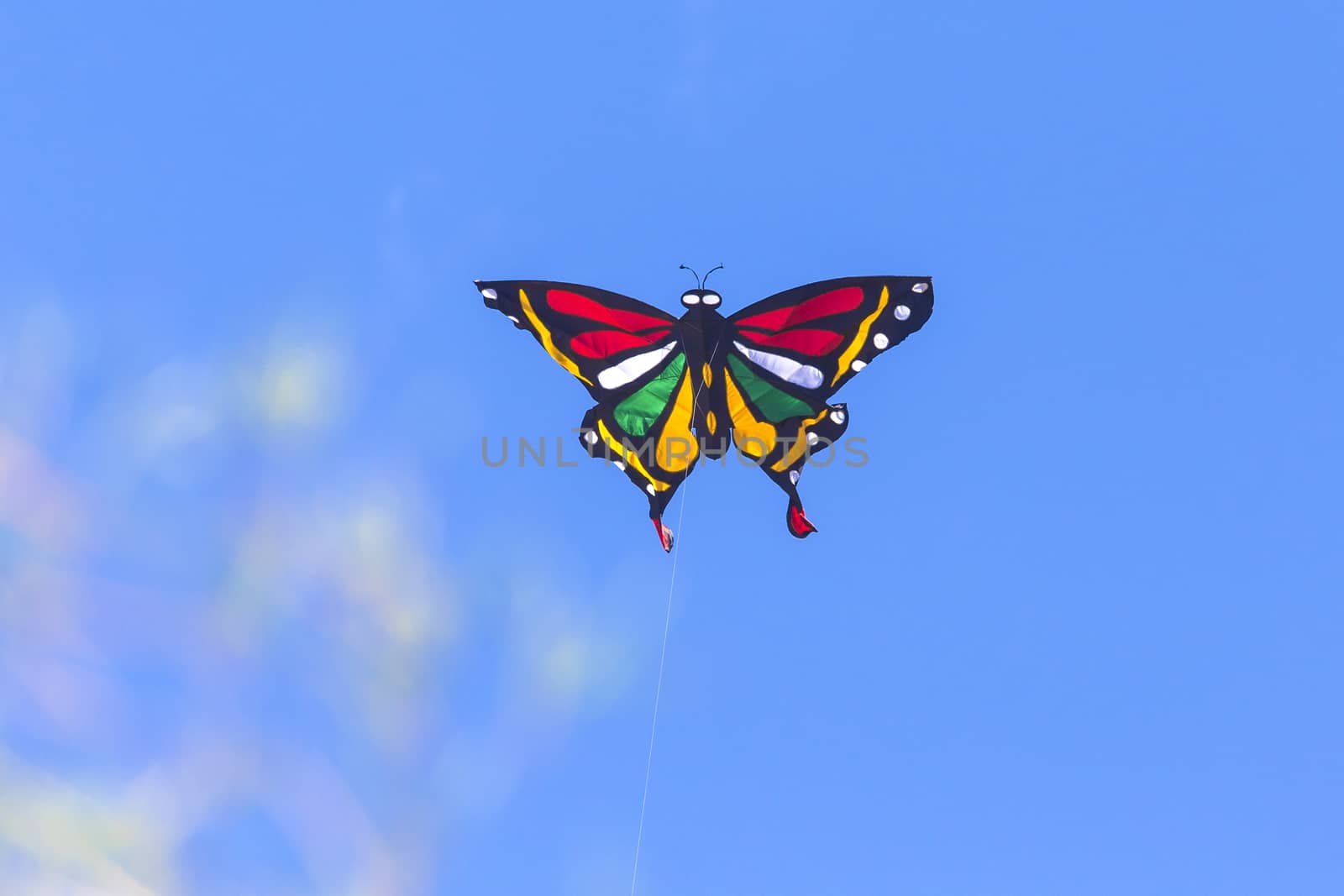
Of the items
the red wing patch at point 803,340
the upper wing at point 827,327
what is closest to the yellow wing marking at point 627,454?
the upper wing at point 827,327

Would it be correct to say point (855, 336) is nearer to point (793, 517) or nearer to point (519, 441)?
point (793, 517)

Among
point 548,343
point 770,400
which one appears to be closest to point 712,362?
point 770,400

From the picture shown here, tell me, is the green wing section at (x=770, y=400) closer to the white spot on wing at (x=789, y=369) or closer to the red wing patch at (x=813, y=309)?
the white spot on wing at (x=789, y=369)

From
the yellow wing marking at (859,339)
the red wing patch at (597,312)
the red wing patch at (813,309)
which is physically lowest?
the yellow wing marking at (859,339)

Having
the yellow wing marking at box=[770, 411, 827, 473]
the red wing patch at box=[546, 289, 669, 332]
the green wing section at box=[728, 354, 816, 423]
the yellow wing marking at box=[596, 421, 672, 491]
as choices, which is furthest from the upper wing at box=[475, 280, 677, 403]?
the yellow wing marking at box=[770, 411, 827, 473]

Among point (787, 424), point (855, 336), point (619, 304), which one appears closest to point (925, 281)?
point (855, 336)

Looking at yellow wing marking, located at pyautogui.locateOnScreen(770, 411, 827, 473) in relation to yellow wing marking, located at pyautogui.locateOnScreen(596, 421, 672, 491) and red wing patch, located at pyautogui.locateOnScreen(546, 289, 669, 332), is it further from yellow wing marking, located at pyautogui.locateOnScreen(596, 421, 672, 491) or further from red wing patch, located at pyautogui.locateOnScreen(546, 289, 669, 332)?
red wing patch, located at pyautogui.locateOnScreen(546, 289, 669, 332)
